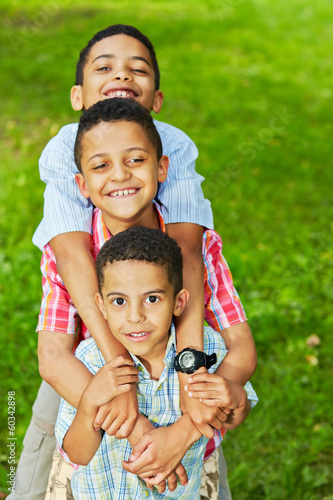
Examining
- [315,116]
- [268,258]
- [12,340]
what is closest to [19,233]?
[12,340]

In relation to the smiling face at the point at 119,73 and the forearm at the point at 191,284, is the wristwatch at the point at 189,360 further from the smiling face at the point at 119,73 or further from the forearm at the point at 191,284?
the smiling face at the point at 119,73

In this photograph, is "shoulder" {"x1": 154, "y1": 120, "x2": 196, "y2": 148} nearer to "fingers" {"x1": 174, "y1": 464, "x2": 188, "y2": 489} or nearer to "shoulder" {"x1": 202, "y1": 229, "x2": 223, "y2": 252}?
"shoulder" {"x1": 202, "y1": 229, "x2": 223, "y2": 252}

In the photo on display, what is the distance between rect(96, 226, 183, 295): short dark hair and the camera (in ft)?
6.51

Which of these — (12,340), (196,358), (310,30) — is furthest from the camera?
(310,30)

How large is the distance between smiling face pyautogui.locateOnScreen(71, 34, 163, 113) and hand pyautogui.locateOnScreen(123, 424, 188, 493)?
1.37 meters

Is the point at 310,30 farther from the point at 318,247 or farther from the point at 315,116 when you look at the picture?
the point at 318,247

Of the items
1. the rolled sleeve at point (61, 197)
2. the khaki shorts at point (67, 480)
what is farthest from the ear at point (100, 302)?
the khaki shorts at point (67, 480)

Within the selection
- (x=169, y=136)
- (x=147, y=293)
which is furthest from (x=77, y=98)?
(x=147, y=293)

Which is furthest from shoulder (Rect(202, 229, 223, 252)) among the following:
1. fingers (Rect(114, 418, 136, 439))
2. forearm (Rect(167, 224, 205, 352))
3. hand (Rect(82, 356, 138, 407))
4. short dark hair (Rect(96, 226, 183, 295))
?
fingers (Rect(114, 418, 136, 439))

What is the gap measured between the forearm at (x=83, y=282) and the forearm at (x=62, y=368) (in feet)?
0.36

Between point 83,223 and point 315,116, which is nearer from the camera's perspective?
point 83,223

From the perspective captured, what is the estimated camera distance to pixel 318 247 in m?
5.12

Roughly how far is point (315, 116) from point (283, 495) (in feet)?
16.4

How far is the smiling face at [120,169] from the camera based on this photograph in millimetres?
2104
